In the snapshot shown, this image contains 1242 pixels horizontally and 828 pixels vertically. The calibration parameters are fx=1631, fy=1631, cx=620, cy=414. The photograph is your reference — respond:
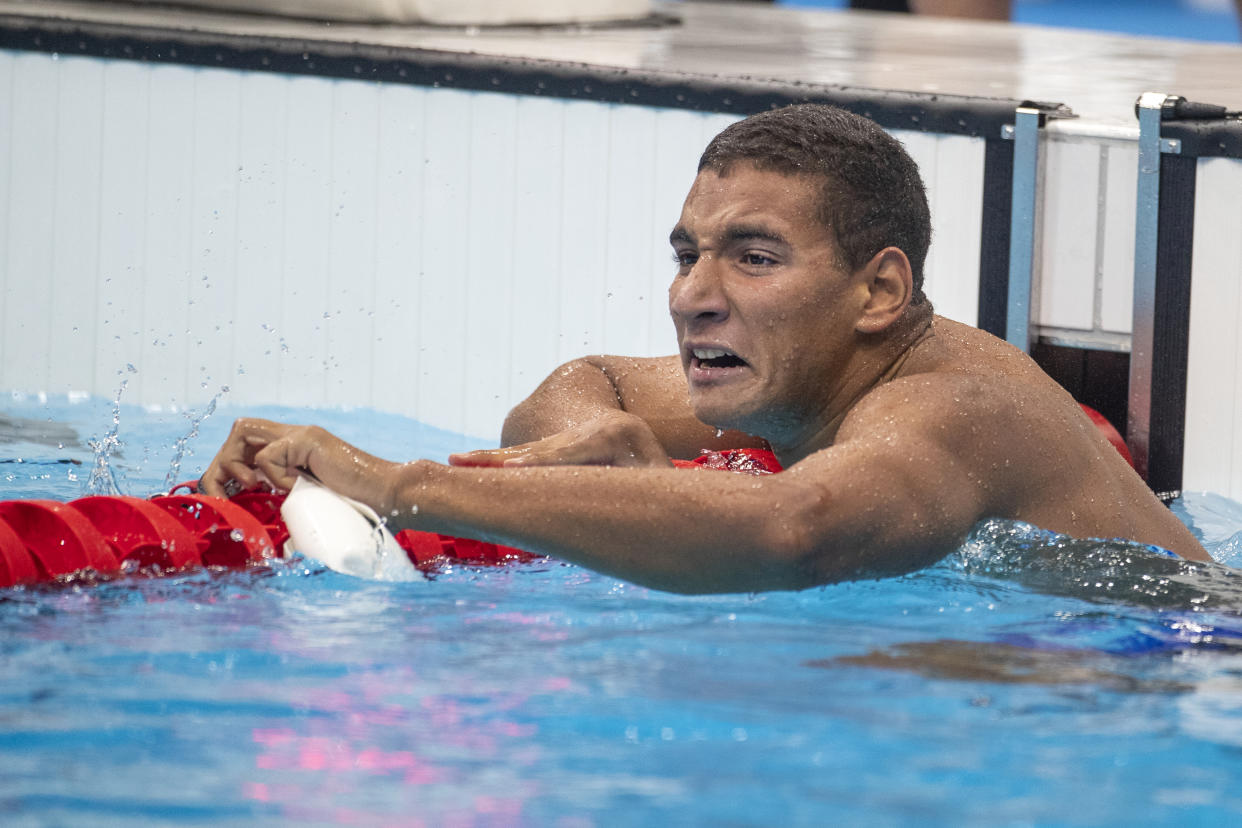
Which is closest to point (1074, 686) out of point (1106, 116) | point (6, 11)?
point (1106, 116)

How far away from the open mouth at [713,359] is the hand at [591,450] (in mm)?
223

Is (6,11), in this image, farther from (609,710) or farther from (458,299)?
(609,710)

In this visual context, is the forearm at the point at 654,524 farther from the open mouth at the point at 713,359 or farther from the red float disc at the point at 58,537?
the red float disc at the point at 58,537

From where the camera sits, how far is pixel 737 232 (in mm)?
2238

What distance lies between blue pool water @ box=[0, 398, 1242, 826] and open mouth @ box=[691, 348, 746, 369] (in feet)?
1.08

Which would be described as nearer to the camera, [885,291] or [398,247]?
[885,291]

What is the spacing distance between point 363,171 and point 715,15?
3192mm

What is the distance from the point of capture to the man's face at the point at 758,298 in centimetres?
222

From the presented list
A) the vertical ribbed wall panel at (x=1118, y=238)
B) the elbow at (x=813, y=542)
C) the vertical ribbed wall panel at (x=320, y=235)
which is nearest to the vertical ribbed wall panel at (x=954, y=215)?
the vertical ribbed wall panel at (x=1118, y=238)

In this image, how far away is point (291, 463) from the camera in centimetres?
223

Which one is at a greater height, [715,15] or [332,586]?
[715,15]

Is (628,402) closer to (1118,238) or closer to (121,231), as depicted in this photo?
(1118,238)

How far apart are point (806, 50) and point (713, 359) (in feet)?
10.1

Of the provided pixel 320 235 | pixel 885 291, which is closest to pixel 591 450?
pixel 885 291
